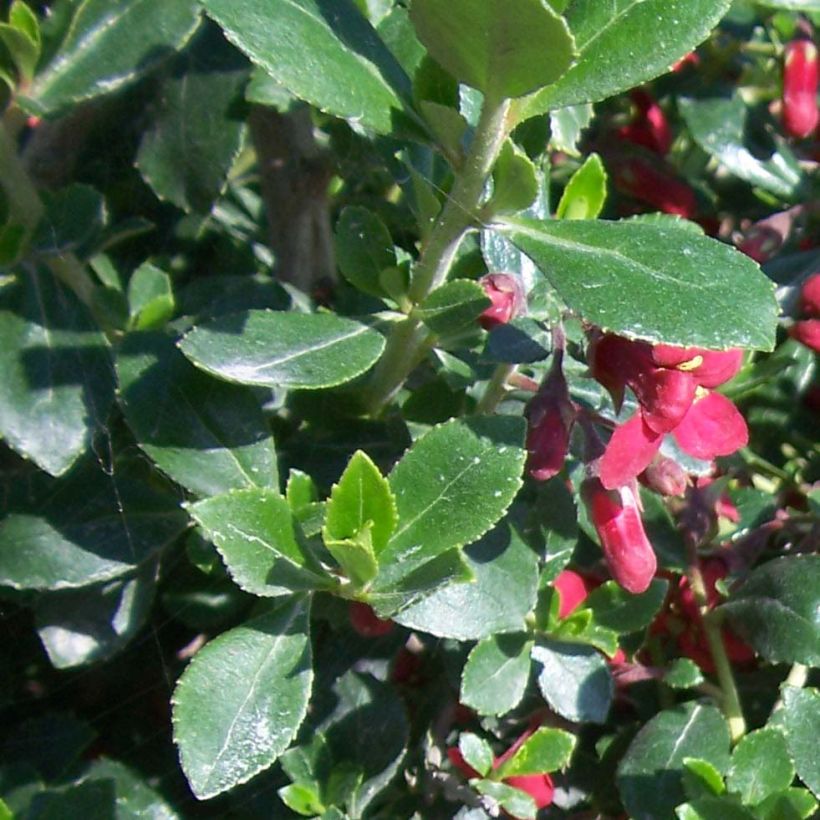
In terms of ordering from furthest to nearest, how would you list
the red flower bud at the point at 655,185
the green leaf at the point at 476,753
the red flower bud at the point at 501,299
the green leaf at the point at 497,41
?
the red flower bud at the point at 655,185
the green leaf at the point at 476,753
the red flower bud at the point at 501,299
the green leaf at the point at 497,41

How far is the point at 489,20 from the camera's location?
591mm

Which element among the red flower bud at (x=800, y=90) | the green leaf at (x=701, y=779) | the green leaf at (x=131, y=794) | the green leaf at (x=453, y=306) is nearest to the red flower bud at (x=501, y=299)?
the green leaf at (x=453, y=306)

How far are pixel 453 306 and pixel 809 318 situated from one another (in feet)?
1.18

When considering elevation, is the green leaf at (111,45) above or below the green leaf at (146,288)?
above

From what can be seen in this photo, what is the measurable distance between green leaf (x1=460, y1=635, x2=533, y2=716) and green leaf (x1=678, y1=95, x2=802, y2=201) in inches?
24.9

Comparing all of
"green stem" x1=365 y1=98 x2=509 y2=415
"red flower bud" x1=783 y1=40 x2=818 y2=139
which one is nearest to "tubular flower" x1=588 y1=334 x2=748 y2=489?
"green stem" x1=365 y1=98 x2=509 y2=415

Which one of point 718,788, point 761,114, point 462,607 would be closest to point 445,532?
point 462,607

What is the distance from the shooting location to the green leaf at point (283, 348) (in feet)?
2.44

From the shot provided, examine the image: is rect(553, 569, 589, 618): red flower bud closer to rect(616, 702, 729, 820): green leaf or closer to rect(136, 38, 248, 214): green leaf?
rect(616, 702, 729, 820): green leaf

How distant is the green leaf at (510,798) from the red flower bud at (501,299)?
1.16ft

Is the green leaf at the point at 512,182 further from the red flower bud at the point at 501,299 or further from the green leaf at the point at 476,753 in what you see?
the green leaf at the point at 476,753

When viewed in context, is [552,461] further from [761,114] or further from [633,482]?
[761,114]

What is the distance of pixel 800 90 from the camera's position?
1315 mm

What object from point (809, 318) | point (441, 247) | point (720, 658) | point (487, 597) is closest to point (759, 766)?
point (720, 658)
